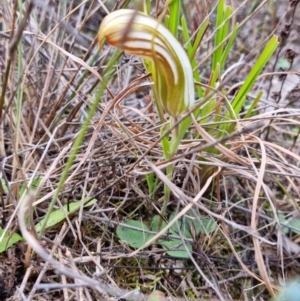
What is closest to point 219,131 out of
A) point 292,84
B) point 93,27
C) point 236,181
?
point 236,181

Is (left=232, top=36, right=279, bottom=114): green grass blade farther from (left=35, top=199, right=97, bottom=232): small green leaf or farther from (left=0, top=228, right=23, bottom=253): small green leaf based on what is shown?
(left=0, top=228, right=23, bottom=253): small green leaf

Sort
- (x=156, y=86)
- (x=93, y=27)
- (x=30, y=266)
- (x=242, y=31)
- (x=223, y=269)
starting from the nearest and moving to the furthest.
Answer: (x=156, y=86), (x=30, y=266), (x=223, y=269), (x=93, y=27), (x=242, y=31)

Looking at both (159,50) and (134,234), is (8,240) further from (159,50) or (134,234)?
(159,50)

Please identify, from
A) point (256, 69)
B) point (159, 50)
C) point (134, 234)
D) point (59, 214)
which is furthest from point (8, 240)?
point (256, 69)

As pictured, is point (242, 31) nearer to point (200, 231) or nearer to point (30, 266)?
point (200, 231)

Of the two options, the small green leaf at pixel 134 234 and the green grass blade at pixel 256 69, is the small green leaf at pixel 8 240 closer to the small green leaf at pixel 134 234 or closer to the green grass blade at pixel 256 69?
the small green leaf at pixel 134 234

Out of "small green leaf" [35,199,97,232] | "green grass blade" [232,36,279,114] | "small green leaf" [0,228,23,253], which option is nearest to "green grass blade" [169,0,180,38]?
"green grass blade" [232,36,279,114]

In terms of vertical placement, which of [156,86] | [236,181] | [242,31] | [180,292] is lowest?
[180,292]
